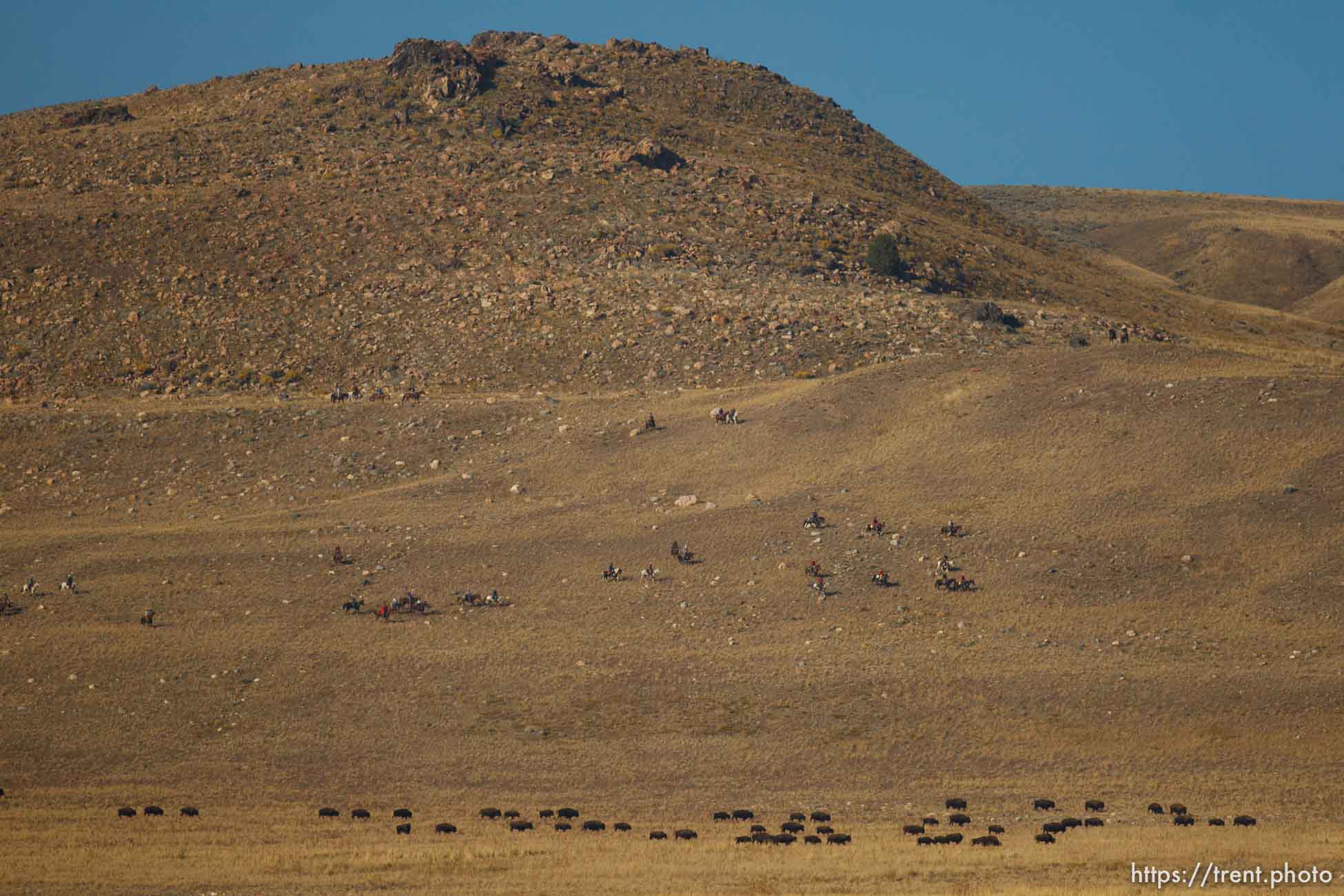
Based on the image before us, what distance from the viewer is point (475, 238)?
79.6 metres

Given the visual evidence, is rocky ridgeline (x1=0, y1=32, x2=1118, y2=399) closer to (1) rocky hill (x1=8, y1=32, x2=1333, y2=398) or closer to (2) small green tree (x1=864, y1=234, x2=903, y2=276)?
(1) rocky hill (x1=8, y1=32, x2=1333, y2=398)

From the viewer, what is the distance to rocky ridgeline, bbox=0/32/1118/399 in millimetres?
68000

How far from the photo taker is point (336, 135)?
91875 millimetres

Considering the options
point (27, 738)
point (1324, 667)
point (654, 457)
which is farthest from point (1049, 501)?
point (27, 738)

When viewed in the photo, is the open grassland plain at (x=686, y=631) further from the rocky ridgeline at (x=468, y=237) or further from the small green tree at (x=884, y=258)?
the small green tree at (x=884, y=258)

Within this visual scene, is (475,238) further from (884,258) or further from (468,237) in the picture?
(884,258)

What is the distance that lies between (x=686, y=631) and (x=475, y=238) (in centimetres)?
4328

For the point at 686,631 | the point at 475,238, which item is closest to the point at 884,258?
the point at 475,238

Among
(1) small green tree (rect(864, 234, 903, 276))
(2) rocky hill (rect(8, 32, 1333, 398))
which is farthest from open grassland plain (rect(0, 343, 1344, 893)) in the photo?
(1) small green tree (rect(864, 234, 903, 276))

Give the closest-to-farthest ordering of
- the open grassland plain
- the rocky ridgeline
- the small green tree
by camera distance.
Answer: the open grassland plain, the rocky ridgeline, the small green tree

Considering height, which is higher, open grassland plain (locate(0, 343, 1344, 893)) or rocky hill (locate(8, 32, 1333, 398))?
rocky hill (locate(8, 32, 1333, 398))

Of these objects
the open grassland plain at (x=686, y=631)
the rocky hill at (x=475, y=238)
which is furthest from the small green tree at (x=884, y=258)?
the open grassland plain at (x=686, y=631)

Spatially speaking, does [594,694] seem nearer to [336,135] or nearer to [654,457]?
[654,457]

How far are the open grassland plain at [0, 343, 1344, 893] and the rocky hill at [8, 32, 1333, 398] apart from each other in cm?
529
